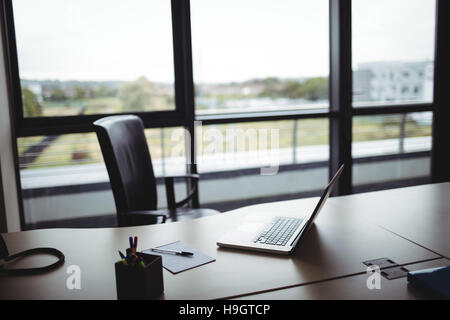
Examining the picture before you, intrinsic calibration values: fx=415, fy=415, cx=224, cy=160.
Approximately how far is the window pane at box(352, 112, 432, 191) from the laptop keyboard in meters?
2.08

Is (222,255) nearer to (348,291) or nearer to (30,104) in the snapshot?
(348,291)

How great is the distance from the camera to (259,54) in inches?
125

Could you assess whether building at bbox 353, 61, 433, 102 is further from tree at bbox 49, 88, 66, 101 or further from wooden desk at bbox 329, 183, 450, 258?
tree at bbox 49, 88, 66, 101

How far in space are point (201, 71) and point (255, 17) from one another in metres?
0.59

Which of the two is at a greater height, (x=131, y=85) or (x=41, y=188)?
(x=131, y=85)

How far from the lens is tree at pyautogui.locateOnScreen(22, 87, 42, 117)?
2760 millimetres

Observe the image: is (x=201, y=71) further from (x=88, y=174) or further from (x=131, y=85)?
(x=88, y=174)

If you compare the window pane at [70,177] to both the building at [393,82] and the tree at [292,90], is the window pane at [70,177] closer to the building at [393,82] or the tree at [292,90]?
the tree at [292,90]

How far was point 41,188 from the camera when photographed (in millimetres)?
2906

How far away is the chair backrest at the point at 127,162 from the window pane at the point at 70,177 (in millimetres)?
677

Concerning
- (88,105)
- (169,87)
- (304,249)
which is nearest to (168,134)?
(169,87)

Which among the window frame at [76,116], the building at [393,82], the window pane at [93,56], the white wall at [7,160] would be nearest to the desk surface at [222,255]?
the white wall at [7,160]

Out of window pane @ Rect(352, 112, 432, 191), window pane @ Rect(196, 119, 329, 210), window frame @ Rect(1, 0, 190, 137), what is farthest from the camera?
window pane @ Rect(352, 112, 432, 191)

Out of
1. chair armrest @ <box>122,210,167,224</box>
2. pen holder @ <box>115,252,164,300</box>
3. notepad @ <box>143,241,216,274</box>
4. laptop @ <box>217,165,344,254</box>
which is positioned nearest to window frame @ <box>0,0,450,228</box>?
chair armrest @ <box>122,210,167,224</box>
